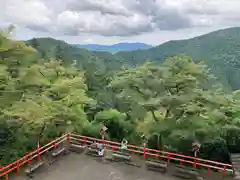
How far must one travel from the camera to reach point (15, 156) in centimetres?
1467

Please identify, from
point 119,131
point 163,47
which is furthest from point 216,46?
point 119,131

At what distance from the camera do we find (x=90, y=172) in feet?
43.0

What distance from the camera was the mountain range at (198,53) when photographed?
11225cm

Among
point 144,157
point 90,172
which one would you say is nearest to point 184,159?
point 144,157

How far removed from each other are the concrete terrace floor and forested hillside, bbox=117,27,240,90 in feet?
307

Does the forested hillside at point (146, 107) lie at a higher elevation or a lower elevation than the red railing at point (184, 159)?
higher

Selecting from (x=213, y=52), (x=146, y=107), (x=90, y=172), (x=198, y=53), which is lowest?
(x=90, y=172)

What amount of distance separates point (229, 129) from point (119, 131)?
329 inches

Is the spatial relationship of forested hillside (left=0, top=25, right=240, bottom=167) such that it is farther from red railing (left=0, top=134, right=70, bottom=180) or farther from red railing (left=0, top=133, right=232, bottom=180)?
red railing (left=0, top=134, right=70, bottom=180)

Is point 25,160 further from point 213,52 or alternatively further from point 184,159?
point 213,52

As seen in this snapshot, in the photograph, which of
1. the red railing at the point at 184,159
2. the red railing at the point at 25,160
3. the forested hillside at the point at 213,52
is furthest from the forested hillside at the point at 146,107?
the forested hillside at the point at 213,52

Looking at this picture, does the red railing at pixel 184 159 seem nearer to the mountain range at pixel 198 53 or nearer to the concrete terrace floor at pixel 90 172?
the concrete terrace floor at pixel 90 172

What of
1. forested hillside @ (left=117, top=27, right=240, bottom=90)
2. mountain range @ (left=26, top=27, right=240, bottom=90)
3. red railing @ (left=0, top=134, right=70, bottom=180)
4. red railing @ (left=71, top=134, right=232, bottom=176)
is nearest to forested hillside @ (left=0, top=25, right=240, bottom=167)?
red railing @ (left=71, top=134, right=232, bottom=176)

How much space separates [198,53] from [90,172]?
141 metres
